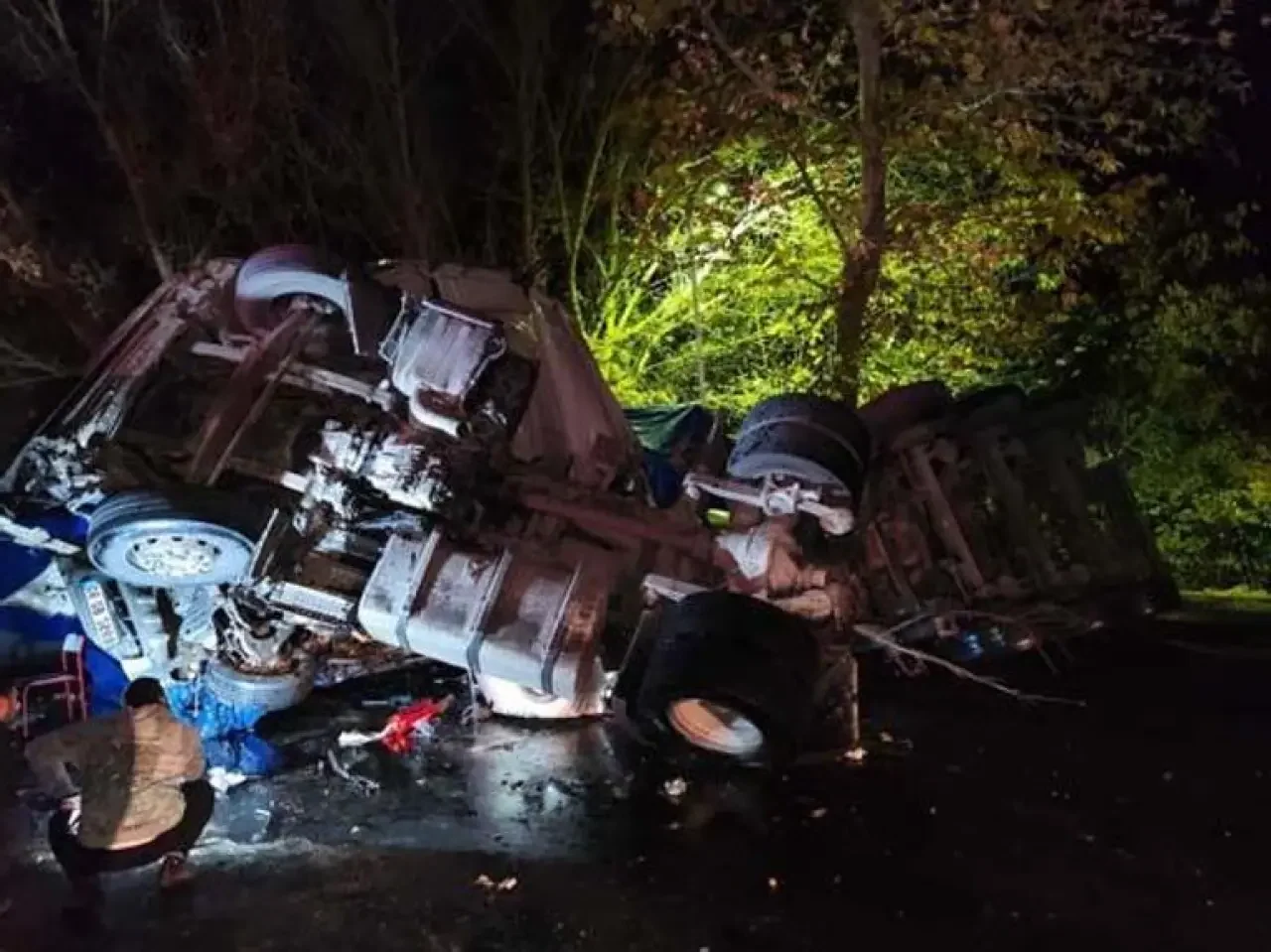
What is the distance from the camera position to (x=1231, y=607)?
10789mm

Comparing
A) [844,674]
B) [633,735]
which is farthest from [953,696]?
[633,735]

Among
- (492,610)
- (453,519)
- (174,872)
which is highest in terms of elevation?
(453,519)

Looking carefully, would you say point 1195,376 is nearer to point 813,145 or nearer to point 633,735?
point 813,145

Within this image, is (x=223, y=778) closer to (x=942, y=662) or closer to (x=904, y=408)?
(x=942, y=662)

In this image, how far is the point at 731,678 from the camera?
6.24 m

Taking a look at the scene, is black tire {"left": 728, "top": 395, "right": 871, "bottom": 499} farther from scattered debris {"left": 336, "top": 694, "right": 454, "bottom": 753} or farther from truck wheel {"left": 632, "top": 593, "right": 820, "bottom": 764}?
scattered debris {"left": 336, "top": 694, "right": 454, "bottom": 753}

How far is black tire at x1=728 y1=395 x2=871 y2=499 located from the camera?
7215mm

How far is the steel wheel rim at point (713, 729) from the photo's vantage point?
6.63 m

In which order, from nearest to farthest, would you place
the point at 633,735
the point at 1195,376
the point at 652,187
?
the point at 633,735 < the point at 1195,376 < the point at 652,187

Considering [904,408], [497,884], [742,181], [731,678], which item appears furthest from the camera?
[742,181]

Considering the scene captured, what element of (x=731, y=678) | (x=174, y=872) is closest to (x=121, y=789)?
(x=174, y=872)

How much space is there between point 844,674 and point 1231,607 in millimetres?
5023

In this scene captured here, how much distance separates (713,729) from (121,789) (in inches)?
98.7

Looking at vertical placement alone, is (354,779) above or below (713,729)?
below
